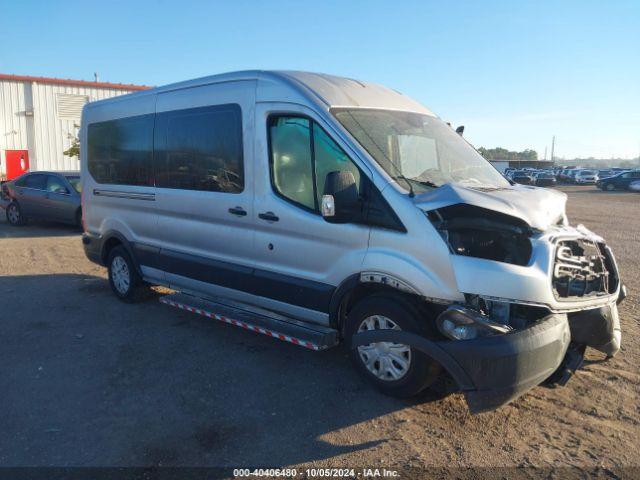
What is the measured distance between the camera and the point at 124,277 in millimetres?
7000

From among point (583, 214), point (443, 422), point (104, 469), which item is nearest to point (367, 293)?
point (443, 422)

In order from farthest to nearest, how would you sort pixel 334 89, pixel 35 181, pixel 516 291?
1. pixel 35 181
2. pixel 334 89
3. pixel 516 291

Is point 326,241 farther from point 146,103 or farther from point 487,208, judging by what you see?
point 146,103

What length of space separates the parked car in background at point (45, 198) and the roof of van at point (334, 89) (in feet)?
29.7

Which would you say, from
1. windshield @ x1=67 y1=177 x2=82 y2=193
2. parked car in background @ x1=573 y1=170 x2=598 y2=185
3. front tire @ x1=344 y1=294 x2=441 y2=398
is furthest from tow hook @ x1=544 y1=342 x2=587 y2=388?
parked car in background @ x1=573 y1=170 x2=598 y2=185

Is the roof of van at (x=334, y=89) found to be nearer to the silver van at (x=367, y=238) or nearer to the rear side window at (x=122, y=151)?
the silver van at (x=367, y=238)

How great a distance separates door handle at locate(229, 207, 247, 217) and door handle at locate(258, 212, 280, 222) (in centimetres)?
22

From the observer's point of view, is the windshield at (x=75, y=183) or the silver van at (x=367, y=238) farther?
the windshield at (x=75, y=183)

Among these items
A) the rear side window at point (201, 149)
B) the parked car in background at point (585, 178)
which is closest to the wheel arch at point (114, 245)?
the rear side window at point (201, 149)

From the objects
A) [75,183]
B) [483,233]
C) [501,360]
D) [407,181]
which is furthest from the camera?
[75,183]

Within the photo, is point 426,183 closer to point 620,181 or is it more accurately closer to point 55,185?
point 55,185

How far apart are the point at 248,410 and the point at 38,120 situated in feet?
104

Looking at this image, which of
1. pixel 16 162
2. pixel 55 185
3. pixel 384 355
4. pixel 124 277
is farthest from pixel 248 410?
pixel 16 162

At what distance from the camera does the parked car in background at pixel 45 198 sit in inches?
519
